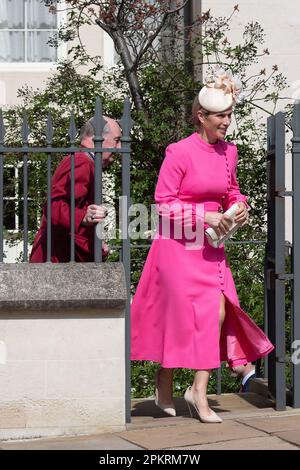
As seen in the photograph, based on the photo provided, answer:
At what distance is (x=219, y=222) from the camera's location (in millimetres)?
6754

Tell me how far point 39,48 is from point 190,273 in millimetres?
11498

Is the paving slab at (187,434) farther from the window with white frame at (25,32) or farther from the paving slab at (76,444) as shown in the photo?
the window with white frame at (25,32)

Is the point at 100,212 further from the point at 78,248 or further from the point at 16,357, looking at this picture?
the point at 16,357

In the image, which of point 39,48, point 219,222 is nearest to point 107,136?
point 219,222

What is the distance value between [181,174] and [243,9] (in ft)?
26.9

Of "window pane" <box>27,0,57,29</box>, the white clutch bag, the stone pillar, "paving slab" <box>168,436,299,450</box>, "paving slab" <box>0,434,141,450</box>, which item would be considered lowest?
"paving slab" <box>0,434,141,450</box>

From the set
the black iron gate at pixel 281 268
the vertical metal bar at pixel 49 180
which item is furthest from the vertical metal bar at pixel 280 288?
the vertical metal bar at pixel 49 180

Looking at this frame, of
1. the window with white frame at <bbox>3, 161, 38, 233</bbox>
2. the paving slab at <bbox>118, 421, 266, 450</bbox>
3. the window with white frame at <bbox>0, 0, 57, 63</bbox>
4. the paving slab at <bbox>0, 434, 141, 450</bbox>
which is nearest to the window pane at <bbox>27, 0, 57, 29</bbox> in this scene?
the window with white frame at <bbox>0, 0, 57, 63</bbox>

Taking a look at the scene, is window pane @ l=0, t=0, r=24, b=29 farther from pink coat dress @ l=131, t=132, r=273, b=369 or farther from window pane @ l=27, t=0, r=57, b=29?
pink coat dress @ l=131, t=132, r=273, b=369

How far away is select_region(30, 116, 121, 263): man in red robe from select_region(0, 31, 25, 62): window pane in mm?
11141

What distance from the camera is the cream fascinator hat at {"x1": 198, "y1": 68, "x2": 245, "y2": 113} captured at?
22.6 feet

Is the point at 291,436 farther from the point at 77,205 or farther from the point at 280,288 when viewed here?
the point at 77,205

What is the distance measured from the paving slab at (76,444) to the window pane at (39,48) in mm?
11721

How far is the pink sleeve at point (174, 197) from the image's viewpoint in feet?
22.2
